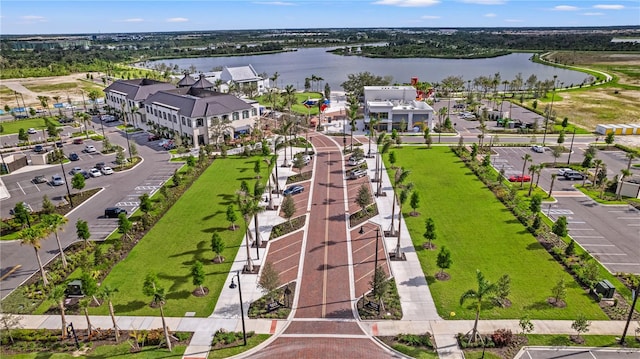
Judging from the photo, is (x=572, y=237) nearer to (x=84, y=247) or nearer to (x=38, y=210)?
(x=84, y=247)

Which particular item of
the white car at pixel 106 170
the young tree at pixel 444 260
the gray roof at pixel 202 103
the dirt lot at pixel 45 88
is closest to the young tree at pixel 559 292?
the young tree at pixel 444 260

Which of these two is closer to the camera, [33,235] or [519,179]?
[33,235]

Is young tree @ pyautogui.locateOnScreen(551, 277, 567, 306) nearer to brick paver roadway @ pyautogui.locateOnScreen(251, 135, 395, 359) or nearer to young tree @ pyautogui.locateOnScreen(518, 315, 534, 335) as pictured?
young tree @ pyautogui.locateOnScreen(518, 315, 534, 335)

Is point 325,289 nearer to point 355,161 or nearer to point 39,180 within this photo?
point 355,161

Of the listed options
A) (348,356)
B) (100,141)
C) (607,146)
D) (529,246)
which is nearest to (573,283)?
(529,246)

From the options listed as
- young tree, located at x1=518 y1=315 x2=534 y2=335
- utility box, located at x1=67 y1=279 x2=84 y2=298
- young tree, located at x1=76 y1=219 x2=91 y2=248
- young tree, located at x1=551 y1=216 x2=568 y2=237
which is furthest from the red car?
utility box, located at x1=67 y1=279 x2=84 y2=298

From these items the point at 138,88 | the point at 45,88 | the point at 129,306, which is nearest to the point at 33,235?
the point at 129,306
